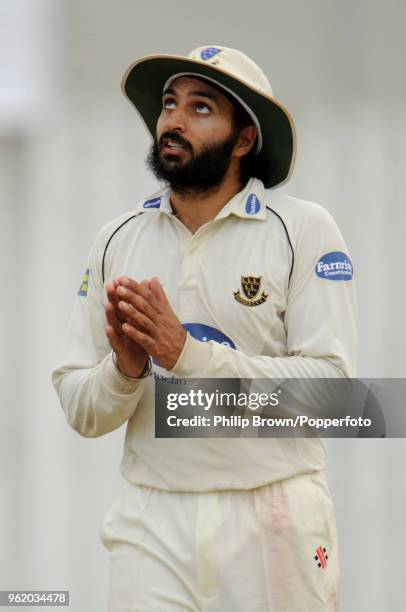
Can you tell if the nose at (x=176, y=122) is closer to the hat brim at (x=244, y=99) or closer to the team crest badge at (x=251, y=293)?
the hat brim at (x=244, y=99)

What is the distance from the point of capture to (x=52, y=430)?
493cm

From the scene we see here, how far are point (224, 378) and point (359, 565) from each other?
221 centimetres

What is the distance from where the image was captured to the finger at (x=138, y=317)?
113 inches

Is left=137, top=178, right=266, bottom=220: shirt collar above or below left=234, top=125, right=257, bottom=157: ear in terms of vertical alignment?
below

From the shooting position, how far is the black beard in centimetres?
317

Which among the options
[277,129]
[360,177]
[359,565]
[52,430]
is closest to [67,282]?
[52,430]

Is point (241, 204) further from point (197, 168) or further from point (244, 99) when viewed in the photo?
point (244, 99)

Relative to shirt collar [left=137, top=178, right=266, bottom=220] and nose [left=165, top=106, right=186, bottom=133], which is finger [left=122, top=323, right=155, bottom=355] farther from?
nose [left=165, top=106, right=186, bottom=133]

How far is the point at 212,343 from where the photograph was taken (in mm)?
2967

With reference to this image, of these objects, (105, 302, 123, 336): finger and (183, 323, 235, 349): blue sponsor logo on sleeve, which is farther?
(183, 323, 235, 349): blue sponsor logo on sleeve

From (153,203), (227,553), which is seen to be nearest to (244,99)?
(153,203)

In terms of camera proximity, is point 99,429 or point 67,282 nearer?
point 99,429

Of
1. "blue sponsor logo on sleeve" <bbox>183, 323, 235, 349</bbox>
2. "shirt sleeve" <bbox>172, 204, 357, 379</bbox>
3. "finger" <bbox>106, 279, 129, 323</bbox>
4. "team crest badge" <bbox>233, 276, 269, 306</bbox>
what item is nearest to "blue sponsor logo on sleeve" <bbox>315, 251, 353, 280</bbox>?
"shirt sleeve" <bbox>172, 204, 357, 379</bbox>

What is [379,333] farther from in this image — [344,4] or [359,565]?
[344,4]
